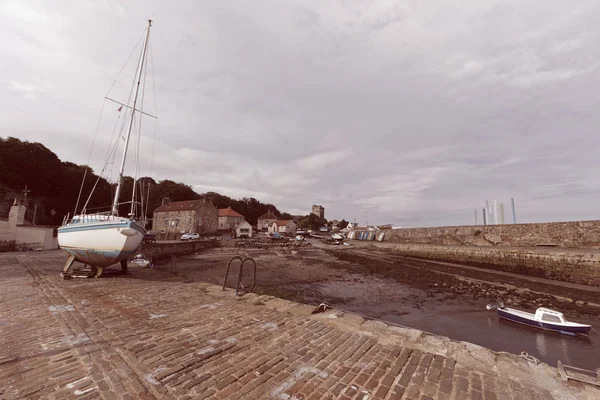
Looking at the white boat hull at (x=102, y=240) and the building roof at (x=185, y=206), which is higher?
the building roof at (x=185, y=206)

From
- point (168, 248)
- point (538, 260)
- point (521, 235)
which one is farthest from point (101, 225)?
point (521, 235)

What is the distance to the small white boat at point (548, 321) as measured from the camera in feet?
33.5

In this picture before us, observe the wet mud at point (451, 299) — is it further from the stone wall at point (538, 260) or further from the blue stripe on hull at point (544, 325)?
the stone wall at point (538, 260)

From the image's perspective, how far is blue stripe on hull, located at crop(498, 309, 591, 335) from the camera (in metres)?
10.2

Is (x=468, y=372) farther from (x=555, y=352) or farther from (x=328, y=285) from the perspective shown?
(x=328, y=285)

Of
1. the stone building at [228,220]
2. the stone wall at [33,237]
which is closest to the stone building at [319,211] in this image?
the stone building at [228,220]

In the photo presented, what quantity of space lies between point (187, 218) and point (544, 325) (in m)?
56.5

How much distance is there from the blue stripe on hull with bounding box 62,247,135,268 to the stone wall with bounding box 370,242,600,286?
31956 mm

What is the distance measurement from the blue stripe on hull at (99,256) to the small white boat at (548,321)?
18.5 m

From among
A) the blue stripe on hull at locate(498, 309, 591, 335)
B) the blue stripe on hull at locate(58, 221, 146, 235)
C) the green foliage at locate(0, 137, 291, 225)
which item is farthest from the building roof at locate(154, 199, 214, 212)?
the blue stripe on hull at locate(498, 309, 591, 335)

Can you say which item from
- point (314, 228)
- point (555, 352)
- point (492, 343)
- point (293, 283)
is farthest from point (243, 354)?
point (314, 228)

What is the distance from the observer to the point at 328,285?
18.2m

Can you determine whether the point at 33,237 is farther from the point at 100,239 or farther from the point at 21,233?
the point at 100,239

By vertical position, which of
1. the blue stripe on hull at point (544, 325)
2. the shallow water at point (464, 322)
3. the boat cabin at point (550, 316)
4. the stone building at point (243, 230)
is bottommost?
the shallow water at point (464, 322)
